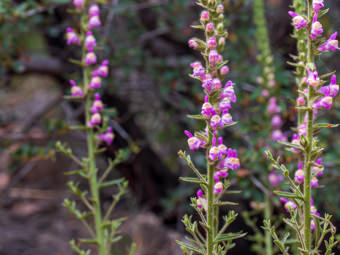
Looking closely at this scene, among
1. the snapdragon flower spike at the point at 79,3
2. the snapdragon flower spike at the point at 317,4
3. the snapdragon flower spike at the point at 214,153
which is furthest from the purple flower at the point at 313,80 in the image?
the snapdragon flower spike at the point at 79,3

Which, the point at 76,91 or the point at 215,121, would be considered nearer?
the point at 215,121

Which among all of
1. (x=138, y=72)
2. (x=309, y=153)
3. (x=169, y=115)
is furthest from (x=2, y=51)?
(x=309, y=153)

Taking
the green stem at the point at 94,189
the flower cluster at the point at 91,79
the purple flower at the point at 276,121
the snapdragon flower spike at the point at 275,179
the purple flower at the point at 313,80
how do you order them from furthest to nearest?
the purple flower at the point at 276,121
the snapdragon flower spike at the point at 275,179
the flower cluster at the point at 91,79
the green stem at the point at 94,189
the purple flower at the point at 313,80

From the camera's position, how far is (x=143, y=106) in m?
3.36

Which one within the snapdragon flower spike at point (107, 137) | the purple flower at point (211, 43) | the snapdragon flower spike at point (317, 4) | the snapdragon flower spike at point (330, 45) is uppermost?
the snapdragon flower spike at point (317, 4)

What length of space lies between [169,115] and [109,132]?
5.05 feet

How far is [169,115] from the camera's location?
309cm

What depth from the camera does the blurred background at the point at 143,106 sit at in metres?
2.46

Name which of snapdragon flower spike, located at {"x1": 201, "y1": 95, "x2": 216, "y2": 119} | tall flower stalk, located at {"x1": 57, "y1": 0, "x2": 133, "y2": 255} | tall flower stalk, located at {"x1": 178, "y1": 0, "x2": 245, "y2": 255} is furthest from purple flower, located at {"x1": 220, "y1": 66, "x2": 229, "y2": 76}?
tall flower stalk, located at {"x1": 57, "y1": 0, "x2": 133, "y2": 255}

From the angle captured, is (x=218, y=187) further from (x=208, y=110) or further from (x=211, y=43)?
(x=211, y=43)

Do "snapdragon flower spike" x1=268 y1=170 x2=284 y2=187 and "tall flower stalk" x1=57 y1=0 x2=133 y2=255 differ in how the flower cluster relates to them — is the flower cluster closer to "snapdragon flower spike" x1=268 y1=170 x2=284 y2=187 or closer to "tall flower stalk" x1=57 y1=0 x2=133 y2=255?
"tall flower stalk" x1=57 y1=0 x2=133 y2=255

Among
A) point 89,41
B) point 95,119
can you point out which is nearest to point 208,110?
point 95,119

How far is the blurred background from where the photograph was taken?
2465mm

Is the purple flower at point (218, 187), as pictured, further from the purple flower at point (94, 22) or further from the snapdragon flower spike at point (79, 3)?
the snapdragon flower spike at point (79, 3)
